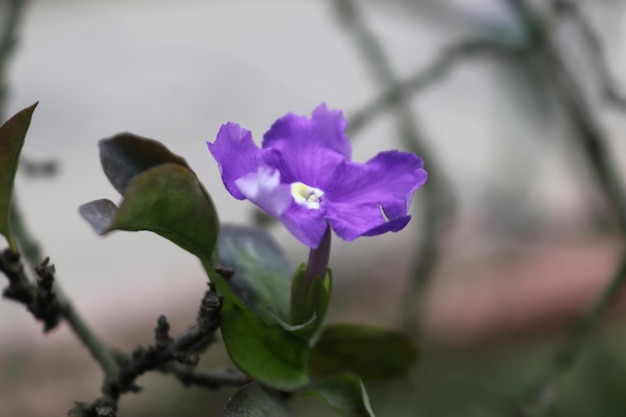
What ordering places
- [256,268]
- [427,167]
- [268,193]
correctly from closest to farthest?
1. [268,193]
2. [256,268]
3. [427,167]

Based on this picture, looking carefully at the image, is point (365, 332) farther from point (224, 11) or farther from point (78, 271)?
point (224, 11)

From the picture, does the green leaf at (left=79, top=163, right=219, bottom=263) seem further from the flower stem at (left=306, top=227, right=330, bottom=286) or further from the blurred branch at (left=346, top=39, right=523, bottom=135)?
the blurred branch at (left=346, top=39, right=523, bottom=135)

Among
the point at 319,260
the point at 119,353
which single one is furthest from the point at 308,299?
the point at 119,353

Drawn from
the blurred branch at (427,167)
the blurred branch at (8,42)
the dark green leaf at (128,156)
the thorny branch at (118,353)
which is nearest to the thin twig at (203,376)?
the thorny branch at (118,353)

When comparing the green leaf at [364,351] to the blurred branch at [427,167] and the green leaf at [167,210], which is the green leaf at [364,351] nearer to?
the green leaf at [167,210]

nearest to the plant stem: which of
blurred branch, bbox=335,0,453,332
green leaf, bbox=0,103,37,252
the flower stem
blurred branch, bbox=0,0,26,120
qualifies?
the flower stem

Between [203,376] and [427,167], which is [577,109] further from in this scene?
[203,376]

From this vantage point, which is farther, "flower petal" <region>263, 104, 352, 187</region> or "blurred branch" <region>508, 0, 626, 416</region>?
"blurred branch" <region>508, 0, 626, 416</region>
